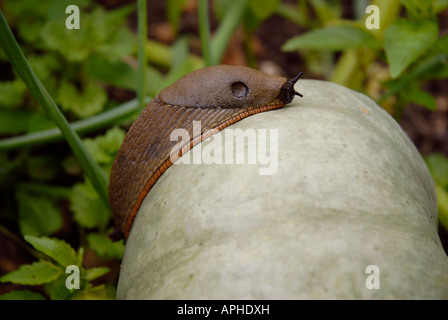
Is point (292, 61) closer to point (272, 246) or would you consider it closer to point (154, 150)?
point (154, 150)

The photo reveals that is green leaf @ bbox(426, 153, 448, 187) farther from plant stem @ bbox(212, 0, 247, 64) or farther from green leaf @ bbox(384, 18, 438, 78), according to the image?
plant stem @ bbox(212, 0, 247, 64)

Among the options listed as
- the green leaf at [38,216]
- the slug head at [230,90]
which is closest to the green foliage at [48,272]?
the slug head at [230,90]

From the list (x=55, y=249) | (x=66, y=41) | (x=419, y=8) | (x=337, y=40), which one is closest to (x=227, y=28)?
(x=337, y=40)

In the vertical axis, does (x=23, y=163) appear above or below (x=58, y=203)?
above

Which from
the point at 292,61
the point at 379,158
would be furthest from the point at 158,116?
the point at 292,61

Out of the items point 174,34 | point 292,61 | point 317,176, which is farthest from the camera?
point 292,61

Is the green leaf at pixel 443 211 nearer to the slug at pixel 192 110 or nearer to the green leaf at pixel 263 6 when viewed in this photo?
the slug at pixel 192 110

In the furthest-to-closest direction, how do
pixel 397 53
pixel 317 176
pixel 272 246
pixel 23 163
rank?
pixel 23 163 → pixel 397 53 → pixel 317 176 → pixel 272 246
